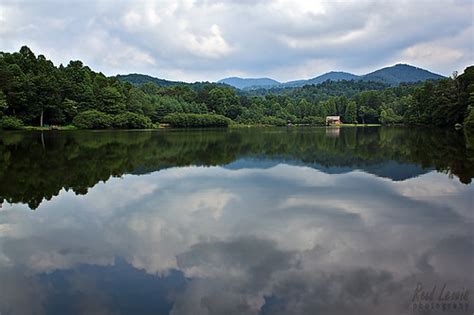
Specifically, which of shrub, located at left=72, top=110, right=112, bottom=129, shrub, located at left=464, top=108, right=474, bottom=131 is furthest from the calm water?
shrub, located at left=72, top=110, right=112, bottom=129

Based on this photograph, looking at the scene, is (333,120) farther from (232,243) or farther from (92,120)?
(232,243)

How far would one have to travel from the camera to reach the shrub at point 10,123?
46562mm

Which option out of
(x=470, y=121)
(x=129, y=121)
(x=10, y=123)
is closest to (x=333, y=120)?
(x=129, y=121)

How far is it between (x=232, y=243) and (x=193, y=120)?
6725 cm

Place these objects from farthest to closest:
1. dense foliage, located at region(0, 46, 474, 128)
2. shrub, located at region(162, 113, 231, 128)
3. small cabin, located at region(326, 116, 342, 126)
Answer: small cabin, located at region(326, 116, 342, 126)
shrub, located at region(162, 113, 231, 128)
dense foliage, located at region(0, 46, 474, 128)

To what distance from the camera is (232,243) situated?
7152mm

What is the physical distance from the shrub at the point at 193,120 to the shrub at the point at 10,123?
26.3 metres

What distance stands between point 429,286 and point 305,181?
28.1 ft

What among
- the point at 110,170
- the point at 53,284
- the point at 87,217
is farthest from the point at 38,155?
the point at 53,284

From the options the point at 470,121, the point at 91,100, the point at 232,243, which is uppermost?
the point at 91,100

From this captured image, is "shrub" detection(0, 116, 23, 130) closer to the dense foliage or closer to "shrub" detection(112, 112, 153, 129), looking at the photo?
the dense foliage

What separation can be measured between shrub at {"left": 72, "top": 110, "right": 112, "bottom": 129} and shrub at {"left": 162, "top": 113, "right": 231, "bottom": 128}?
14.3 m

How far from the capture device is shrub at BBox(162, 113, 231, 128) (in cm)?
7094

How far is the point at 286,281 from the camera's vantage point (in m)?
5.55
